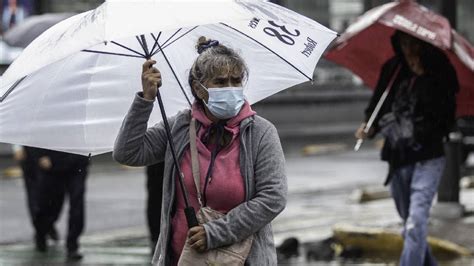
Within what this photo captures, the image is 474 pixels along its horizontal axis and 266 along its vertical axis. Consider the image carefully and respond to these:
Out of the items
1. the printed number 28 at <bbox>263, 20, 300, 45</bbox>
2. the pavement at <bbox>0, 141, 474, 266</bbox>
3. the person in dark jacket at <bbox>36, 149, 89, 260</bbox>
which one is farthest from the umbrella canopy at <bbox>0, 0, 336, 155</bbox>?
the person in dark jacket at <bbox>36, 149, 89, 260</bbox>

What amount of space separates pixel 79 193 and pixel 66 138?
5772 mm

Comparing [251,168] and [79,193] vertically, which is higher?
[251,168]

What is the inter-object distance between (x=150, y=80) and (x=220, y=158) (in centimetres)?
42

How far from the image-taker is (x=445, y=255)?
32.3ft

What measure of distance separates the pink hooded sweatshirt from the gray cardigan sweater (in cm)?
2

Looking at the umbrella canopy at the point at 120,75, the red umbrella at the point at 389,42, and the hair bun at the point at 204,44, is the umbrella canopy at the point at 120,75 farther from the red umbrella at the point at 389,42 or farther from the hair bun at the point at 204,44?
the red umbrella at the point at 389,42

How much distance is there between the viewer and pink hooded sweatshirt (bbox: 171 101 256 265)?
4746mm

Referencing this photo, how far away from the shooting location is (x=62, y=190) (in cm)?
1146

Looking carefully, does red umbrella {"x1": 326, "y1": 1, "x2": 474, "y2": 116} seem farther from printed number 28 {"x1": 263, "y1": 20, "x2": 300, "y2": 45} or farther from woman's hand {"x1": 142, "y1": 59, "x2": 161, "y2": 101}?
woman's hand {"x1": 142, "y1": 59, "x2": 161, "y2": 101}

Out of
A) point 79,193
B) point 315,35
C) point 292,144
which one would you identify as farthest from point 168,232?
point 292,144

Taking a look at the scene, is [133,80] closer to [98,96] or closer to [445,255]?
[98,96]

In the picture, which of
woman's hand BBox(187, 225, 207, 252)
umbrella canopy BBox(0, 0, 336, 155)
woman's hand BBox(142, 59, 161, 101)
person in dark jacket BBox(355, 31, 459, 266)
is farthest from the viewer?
person in dark jacket BBox(355, 31, 459, 266)

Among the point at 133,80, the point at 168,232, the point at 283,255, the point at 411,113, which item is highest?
the point at 133,80

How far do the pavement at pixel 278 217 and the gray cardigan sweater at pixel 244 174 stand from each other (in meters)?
5.04
